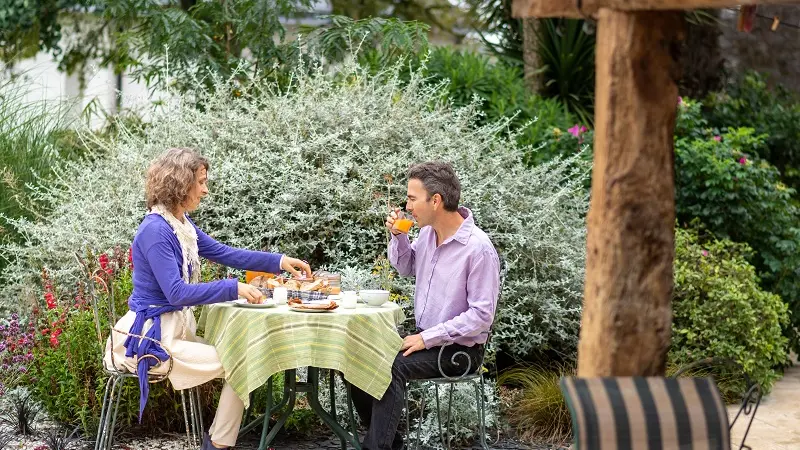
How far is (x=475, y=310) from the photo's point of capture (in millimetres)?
4922

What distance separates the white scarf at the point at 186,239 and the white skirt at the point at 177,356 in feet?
0.70

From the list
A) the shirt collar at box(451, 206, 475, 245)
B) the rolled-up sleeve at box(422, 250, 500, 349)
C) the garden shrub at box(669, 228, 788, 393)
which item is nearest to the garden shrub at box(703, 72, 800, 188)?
the garden shrub at box(669, 228, 788, 393)

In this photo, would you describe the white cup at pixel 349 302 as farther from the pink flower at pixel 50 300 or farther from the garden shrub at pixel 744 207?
the garden shrub at pixel 744 207

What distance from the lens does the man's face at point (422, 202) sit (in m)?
5.04

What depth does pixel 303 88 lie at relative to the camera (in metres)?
7.59

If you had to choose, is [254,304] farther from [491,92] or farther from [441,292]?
[491,92]

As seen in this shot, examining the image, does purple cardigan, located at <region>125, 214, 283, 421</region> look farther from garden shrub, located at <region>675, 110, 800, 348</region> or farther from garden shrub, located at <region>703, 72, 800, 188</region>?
garden shrub, located at <region>703, 72, 800, 188</region>

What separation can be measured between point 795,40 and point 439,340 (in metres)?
8.60

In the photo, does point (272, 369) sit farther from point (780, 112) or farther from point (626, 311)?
point (780, 112)

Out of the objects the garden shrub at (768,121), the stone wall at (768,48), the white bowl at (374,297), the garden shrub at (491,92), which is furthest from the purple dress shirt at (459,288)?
the stone wall at (768,48)

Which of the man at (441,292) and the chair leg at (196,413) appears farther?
the chair leg at (196,413)

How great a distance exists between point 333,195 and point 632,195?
3.71 m

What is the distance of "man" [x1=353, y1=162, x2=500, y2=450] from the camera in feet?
16.0

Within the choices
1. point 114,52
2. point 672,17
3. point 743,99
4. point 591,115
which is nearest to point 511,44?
point 591,115
